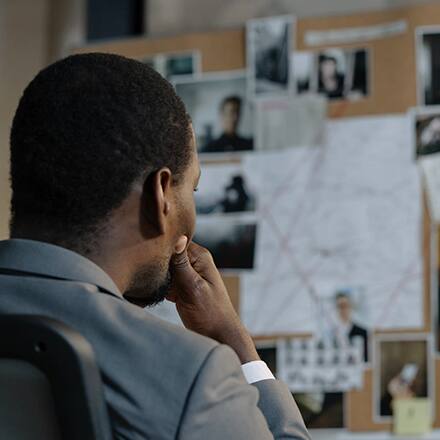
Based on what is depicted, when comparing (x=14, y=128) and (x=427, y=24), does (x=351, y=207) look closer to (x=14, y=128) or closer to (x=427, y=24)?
(x=427, y=24)

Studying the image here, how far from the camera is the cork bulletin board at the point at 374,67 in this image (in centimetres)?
199

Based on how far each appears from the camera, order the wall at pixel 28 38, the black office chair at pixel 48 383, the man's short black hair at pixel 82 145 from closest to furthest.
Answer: the black office chair at pixel 48 383, the man's short black hair at pixel 82 145, the wall at pixel 28 38

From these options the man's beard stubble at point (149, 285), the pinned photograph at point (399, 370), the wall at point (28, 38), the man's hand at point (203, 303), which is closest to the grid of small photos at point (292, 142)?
the pinned photograph at point (399, 370)

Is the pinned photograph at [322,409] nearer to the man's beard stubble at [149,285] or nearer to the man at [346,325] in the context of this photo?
the man at [346,325]

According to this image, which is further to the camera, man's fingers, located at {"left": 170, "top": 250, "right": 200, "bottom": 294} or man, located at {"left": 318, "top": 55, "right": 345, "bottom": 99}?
man, located at {"left": 318, "top": 55, "right": 345, "bottom": 99}

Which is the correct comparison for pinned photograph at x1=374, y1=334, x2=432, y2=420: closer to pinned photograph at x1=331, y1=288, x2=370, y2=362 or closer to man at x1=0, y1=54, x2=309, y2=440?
pinned photograph at x1=331, y1=288, x2=370, y2=362

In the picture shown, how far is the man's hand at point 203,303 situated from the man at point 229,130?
1.12 meters

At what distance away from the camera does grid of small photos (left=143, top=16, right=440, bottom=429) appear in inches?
78.5

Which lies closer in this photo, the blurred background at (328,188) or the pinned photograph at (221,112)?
the blurred background at (328,188)

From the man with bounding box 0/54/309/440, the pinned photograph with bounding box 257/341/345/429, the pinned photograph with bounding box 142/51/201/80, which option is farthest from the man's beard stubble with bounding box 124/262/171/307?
the pinned photograph with bounding box 142/51/201/80

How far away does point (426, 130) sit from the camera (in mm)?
2025

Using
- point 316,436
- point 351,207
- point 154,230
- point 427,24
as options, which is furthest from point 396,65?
point 154,230

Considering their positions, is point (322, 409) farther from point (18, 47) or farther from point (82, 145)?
point (82, 145)

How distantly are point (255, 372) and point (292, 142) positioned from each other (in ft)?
3.88
